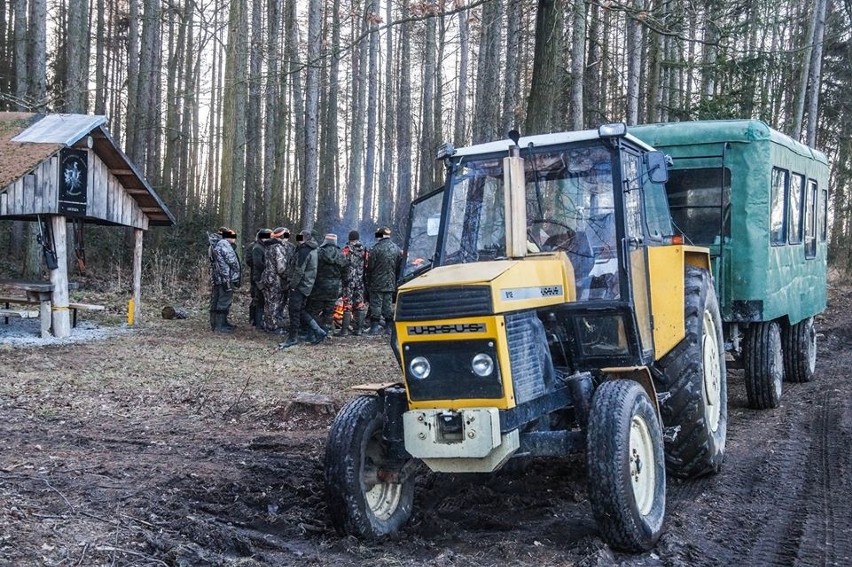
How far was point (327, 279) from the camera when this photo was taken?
15023 mm

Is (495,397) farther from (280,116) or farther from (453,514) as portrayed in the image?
(280,116)

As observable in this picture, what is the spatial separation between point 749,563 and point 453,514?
197 centimetres

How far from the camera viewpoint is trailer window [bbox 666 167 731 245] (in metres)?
9.45

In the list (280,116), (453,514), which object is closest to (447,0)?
(453,514)

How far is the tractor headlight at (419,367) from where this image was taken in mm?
5176

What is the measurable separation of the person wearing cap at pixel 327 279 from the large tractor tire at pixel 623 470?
32.7 ft

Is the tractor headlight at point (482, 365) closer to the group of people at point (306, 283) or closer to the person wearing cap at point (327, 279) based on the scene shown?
the group of people at point (306, 283)

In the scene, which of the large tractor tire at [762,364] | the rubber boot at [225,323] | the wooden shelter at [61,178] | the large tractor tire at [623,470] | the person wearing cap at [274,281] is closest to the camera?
the large tractor tire at [623,470]

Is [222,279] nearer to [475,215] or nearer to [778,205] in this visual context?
[778,205]

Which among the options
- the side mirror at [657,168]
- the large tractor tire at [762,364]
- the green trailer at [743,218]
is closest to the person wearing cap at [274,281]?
the green trailer at [743,218]

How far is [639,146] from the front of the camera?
21.2 ft

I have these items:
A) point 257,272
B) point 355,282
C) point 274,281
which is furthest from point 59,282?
point 355,282

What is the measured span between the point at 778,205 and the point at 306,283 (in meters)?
7.86

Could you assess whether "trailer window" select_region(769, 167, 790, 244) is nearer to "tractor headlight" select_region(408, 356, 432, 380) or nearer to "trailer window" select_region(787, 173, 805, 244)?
"trailer window" select_region(787, 173, 805, 244)
